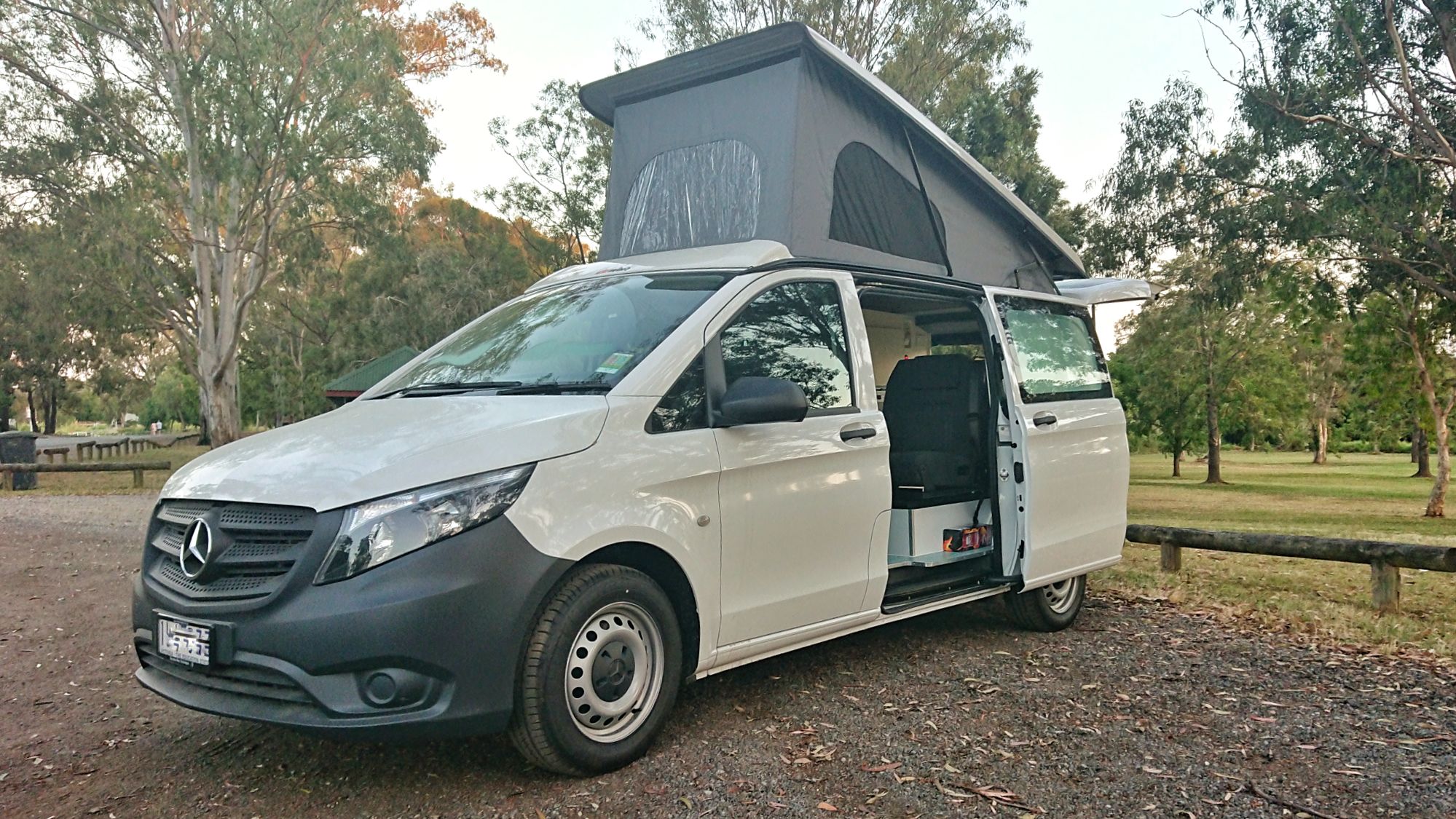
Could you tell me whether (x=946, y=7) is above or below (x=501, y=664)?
above

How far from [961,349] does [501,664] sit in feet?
15.6

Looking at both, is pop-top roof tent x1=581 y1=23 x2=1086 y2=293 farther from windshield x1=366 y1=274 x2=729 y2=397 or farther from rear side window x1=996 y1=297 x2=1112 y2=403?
windshield x1=366 y1=274 x2=729 y2=397

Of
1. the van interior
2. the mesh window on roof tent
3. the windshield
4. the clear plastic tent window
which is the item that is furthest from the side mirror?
the mesh window on roof tent

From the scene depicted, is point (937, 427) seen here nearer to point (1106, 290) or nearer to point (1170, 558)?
point (1106, 290)

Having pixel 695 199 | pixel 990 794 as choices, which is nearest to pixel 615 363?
pixel 990 794

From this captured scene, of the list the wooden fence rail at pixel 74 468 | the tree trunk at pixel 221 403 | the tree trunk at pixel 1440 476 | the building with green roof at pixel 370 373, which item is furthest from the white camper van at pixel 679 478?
the tree trunk at pixel 1440 476

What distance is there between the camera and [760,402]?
158 inches

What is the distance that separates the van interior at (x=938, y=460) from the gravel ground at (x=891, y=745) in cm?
48

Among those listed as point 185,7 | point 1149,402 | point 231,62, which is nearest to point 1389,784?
point 231,62

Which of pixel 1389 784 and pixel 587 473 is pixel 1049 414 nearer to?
pixel 1389 784

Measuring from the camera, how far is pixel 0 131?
24.1 metres

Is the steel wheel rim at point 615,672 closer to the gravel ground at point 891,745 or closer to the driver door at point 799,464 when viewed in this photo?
the gravel ground at point 891,745

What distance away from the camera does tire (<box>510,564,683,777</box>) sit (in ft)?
11.4

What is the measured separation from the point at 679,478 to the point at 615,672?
0.76m
